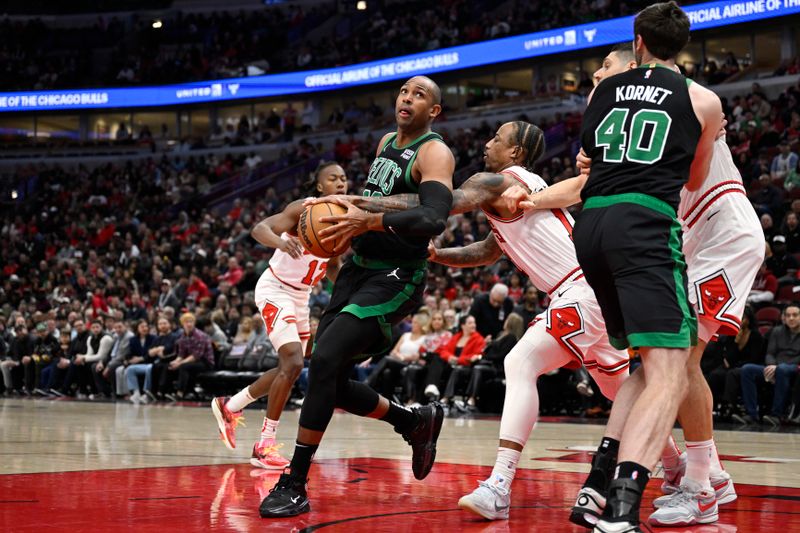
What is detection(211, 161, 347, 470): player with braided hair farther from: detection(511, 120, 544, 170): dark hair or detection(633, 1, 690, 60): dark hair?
detection(633, 1, 690, 60): dark hair

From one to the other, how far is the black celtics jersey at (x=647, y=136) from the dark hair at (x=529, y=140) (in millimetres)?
1253

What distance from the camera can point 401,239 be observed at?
181 inches

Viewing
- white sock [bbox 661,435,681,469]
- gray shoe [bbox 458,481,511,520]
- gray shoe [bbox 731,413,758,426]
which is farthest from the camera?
gray shoe [bbox 731,413,758,426]

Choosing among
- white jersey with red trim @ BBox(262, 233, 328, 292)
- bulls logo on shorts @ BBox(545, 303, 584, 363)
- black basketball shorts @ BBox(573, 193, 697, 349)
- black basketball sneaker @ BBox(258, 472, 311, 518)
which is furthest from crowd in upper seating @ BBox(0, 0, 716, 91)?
black basketball shorts @ BBox(573, 193, 697, 349)

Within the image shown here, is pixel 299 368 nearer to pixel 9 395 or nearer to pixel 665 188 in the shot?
pixel 665 188

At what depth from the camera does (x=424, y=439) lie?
5.17 m

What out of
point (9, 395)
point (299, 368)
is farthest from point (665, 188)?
point (9, 395)

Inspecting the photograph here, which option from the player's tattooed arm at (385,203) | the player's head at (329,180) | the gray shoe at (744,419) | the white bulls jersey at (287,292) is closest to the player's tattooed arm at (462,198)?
the player's tattooed arm at (385,203)

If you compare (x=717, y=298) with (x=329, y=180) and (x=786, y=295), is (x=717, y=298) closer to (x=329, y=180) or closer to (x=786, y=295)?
(x=329, y=180)

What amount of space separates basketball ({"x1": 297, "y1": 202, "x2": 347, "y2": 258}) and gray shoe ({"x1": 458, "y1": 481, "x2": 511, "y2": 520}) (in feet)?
4.09

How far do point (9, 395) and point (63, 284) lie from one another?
7.06 m

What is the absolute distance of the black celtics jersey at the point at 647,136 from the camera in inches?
139

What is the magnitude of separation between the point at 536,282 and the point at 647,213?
1.53m

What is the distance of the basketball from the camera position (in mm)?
4340
